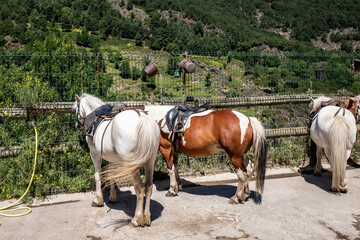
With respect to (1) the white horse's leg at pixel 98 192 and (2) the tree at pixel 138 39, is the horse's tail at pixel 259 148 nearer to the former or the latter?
(1) the white horse's leg at pixel 98 192

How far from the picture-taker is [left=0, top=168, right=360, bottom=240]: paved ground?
14.4 feet

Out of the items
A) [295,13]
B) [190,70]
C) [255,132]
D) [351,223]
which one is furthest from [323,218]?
[295,13]

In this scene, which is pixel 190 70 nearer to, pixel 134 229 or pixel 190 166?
pixel 190 166

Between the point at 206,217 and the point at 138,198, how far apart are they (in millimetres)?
1118

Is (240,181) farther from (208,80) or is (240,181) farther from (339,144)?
(208,80)

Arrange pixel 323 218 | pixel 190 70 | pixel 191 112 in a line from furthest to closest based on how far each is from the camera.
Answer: pixel 190 70, pixel 191 112, pixel 323 218

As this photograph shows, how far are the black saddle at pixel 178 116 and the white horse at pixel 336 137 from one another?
7.21 ft

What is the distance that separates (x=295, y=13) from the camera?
97.1 meters

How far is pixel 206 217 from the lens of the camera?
4.91m

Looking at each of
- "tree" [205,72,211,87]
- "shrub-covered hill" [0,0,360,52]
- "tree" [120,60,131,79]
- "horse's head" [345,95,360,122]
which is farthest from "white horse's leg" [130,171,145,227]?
"shrub-covered hill" [0,0,360,52]

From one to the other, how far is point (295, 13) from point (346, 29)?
17.1 metres

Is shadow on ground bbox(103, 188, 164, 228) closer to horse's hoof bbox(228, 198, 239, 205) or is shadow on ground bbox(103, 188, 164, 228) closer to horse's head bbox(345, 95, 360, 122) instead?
horse's hoof bbox(228, 198, 239, 205)

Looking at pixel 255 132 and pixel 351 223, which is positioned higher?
pixel 255 132

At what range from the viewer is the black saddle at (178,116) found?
564cm
